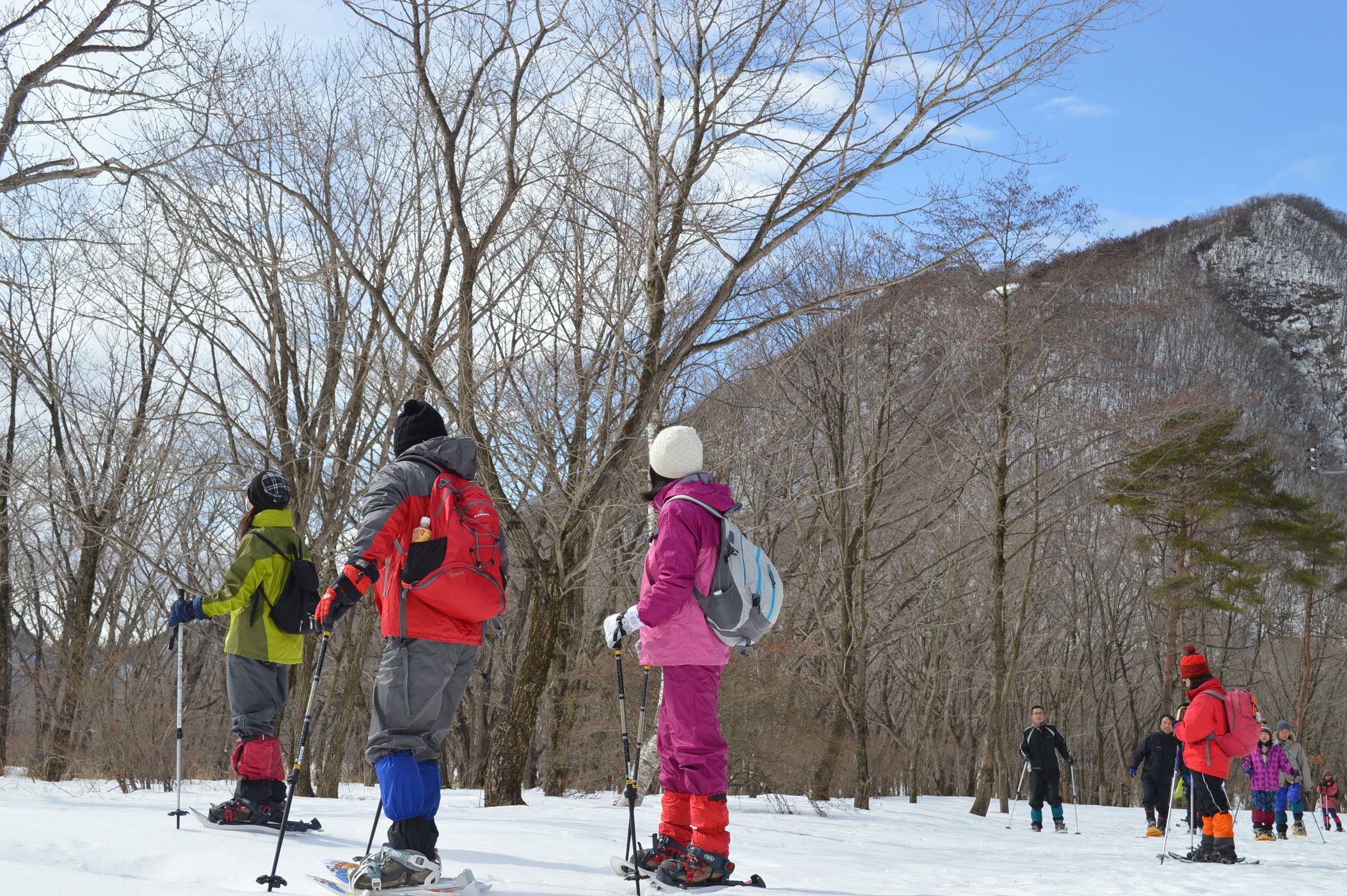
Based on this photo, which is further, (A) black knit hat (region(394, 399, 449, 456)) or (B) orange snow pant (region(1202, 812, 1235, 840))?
(B) orange snow pant (region(1202, 812, 1235, 840))

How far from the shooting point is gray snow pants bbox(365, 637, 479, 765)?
3.80 m

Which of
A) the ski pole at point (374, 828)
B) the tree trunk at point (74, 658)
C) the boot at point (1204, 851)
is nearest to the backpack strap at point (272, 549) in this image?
the ski pole at point (374, 828)

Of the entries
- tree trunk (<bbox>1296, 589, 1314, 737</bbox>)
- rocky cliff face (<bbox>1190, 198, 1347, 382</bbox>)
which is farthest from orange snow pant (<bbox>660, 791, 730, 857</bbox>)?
rocky cliff face (<bbox>1190, 198, 1347, 382</bbox>)

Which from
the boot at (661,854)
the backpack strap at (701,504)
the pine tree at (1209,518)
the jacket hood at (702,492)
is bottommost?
the boot at (661,854)

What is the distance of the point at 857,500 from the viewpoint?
685 inches

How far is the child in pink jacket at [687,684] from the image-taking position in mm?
4035

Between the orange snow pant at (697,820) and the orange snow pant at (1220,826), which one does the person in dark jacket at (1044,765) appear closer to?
the orange snow pant at (1220,826)

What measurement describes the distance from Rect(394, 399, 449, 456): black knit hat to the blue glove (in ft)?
5.71

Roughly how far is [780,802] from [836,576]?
8016 millimetres

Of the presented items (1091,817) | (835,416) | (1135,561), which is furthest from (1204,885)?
(1135,561)

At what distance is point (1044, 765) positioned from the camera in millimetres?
13461

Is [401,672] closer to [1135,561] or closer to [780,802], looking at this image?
[780,802]

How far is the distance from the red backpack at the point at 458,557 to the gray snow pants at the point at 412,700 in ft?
0.58

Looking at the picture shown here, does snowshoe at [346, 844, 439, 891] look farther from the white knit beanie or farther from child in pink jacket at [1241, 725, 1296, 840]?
child in pink jacket at [1241, 725, 1296, 840]
